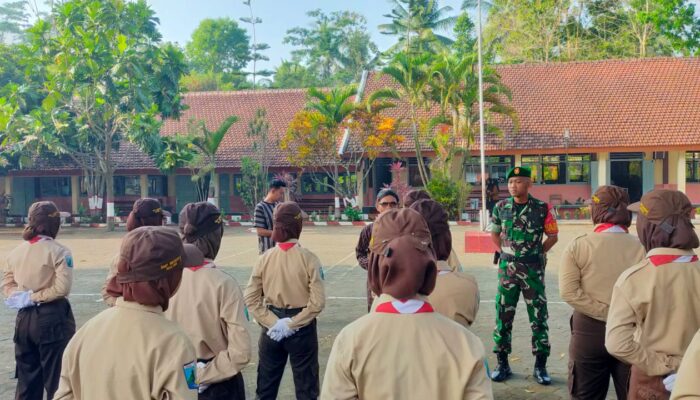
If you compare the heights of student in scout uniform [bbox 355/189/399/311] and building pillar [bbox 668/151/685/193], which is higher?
building pillar [bbox 668/151/685/193]

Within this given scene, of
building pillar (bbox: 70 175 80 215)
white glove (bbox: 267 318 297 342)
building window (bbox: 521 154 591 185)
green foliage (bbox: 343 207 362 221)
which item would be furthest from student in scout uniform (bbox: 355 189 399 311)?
building pillar (bbox: 70 175 80 215)

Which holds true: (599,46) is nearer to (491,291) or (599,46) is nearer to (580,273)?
(491,291)

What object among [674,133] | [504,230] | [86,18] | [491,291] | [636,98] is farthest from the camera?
[636,98]

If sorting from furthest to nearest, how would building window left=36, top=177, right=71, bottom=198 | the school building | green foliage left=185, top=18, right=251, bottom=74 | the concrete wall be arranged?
green foliage left=185, top=18, right=251, bottom=74, building window left=36, top=177, right=71, bottom=198, the concrete wall, the school building

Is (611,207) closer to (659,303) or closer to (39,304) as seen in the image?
(659,303)

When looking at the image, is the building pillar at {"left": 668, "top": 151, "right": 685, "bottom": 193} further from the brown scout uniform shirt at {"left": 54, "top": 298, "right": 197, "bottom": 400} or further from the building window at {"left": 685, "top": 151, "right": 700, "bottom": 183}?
the brown scout uniform shirt at {"left": 54, "top": 298, "right": 197, "bottom": 400}

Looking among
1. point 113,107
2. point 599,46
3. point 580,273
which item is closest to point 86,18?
point 113,107

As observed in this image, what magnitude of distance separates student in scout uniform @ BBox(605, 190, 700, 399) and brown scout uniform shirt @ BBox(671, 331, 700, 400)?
40.9 inches

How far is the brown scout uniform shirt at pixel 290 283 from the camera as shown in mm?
4145

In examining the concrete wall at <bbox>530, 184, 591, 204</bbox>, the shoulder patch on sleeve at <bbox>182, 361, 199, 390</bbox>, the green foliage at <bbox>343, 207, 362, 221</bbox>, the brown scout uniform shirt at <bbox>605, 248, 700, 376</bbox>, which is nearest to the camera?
the shoulder patch on sleeve at <bbox>182, 361, 199, 390</bbox>

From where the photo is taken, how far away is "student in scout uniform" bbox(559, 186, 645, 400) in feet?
12.6

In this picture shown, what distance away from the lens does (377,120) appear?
22203mm

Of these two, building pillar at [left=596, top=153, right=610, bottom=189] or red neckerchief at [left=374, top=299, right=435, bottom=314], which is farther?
building pillar at [left=596, top=153, right=610, bottom=189]

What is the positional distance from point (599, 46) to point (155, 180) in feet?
72.1
